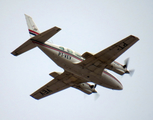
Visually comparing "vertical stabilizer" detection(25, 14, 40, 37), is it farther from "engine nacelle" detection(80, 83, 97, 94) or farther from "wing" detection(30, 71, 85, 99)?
"engine nacelle" detection(80, 83, 97, 94)

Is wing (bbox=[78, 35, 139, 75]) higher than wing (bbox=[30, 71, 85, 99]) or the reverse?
higher

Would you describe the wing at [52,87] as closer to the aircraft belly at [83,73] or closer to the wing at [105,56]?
the aircraft belly at [83,73]

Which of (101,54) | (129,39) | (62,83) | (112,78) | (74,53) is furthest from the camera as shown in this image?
(62,83)

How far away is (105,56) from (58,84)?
10.6 metres

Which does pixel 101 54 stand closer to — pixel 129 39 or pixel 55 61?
pixel 129 39

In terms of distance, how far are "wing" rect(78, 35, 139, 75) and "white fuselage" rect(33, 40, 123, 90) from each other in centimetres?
93

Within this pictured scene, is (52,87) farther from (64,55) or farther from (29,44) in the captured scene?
(29,44)

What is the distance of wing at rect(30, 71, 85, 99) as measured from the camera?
34.0m

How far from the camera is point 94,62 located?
2925cm

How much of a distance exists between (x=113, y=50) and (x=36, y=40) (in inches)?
360

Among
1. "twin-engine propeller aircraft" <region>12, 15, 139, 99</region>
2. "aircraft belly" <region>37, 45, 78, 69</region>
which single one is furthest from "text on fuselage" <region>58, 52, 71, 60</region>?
"aircraft belly" <region>37, 45, 78, 69</region>

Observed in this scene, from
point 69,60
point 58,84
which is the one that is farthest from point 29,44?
point 58,84

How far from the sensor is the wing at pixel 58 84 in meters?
34.0

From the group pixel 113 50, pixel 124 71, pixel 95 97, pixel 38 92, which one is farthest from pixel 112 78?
Result: pixel 38 92
